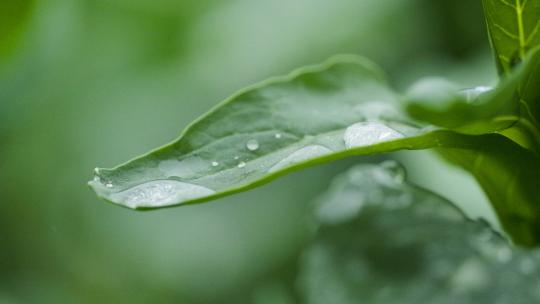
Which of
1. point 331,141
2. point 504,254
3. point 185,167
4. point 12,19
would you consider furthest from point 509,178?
point 12,19

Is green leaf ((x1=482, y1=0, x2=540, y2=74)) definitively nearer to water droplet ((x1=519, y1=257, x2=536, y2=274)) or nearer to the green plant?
the green plant

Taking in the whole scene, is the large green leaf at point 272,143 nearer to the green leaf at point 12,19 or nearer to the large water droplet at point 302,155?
the large water droplet at point 302,155

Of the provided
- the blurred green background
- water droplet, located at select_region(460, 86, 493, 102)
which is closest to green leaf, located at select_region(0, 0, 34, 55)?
the blurred green background

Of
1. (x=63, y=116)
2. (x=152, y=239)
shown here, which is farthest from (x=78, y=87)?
(x=152, y=239)

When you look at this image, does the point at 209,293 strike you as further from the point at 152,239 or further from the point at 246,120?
the point at 246,120

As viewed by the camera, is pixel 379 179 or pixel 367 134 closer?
pixel 367 134

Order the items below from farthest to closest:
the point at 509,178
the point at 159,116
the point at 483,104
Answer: the point at 159,116, the point at 509,178, the point at 483,104

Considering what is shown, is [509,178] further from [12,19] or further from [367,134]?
[12,19]
